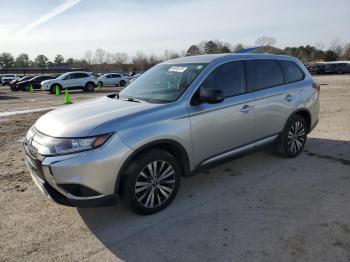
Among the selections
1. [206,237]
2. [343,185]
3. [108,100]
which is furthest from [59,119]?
[343,185]

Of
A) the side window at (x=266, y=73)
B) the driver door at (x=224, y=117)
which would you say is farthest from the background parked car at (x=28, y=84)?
the driver door at (x=224, y=117)

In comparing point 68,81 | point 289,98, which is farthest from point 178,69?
point 68,81

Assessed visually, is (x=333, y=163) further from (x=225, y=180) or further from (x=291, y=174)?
(x=225, y=180)

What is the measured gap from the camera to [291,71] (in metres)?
5.48

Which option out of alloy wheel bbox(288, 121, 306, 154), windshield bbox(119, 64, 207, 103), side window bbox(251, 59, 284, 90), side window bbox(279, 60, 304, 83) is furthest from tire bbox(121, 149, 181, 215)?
side window bbox(279, 60, 304, 83)

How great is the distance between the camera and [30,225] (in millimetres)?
3625

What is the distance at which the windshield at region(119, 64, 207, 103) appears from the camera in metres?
4.07

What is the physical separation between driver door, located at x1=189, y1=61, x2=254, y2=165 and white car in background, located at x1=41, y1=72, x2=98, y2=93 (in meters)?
22.8

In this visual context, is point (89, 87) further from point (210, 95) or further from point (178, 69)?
point (210, 95)

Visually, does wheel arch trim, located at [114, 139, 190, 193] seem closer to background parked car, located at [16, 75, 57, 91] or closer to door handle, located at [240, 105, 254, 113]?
door handle, located at [240, 105, 254, 113]

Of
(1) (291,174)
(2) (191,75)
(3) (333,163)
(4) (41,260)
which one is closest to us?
(4) (41,260)

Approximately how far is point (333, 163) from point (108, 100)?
3867 millimetres

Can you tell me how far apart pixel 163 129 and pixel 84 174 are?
3.30 ft

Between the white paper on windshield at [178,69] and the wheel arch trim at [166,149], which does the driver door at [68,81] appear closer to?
the white paper on windshield at [178,69]
